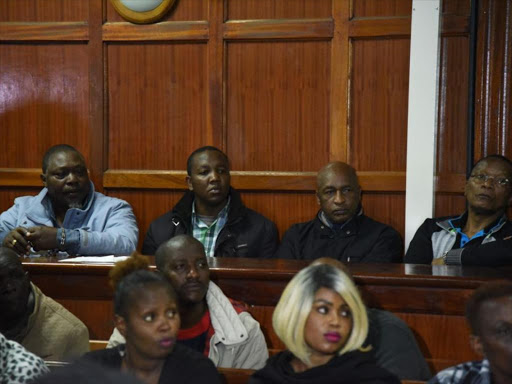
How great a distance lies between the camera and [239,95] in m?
3.95

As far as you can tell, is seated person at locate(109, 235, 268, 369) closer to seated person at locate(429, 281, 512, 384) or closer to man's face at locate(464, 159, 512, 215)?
seated person at locate(429, 281, 512, 384)

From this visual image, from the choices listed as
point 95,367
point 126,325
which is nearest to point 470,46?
point 126,325

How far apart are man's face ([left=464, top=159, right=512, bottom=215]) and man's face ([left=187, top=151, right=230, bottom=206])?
1095 millimetres

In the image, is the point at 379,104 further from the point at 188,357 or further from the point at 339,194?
the point at 188,357

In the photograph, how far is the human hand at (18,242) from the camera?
2945 millimetres

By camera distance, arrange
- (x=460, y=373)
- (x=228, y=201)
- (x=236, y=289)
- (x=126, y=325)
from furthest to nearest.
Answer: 1. (x=228, y=201)
2. (x=236, y=289)
3. (x=126, y=325)
4. (x=460, y=373)

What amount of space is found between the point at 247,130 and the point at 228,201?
0.52 meters

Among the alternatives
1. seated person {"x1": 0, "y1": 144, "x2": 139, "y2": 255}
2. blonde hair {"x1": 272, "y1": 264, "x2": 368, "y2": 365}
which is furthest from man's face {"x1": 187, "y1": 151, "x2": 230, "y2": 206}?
blonde hair {"x1": 272, "y1": 264, "x2": 368, "y2": 365}

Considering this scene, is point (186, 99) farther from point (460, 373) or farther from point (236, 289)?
point (460, 373)

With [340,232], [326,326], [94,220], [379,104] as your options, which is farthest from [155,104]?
[326,326]

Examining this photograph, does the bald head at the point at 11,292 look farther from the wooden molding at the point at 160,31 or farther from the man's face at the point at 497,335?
the wooden molding at the point at 160,31

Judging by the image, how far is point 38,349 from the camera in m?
2.39

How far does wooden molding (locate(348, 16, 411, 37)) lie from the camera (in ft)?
12.2

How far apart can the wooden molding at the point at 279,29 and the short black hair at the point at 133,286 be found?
2107 millimetres
